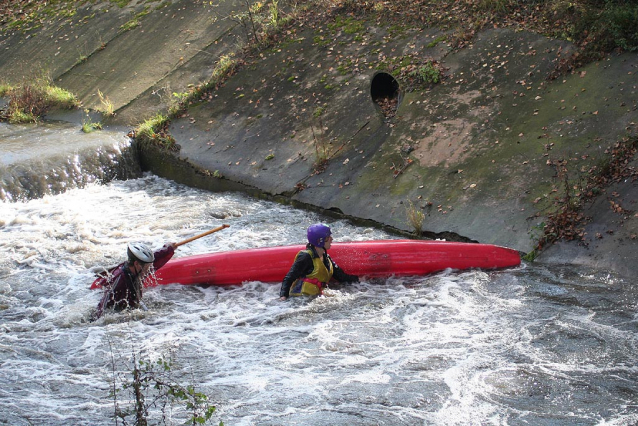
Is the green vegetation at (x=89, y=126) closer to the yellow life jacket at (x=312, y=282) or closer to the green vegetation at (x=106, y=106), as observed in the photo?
the green vegetation at (x=106, y=106)

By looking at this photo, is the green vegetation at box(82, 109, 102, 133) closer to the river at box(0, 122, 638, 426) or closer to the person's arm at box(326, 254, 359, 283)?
the river at box(0, 122, 638, 426)

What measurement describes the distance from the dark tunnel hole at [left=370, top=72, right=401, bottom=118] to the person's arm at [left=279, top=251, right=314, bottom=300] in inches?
203

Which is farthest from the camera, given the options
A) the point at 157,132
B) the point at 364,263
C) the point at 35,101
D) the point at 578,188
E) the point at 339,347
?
the point at 35,101

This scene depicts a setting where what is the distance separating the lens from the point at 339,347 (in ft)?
19.9

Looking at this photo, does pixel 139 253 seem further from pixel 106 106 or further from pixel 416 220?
pixel 106 106

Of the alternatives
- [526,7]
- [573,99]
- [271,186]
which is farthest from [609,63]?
[271,186]

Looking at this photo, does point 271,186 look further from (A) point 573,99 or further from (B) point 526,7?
(B) point 526,7

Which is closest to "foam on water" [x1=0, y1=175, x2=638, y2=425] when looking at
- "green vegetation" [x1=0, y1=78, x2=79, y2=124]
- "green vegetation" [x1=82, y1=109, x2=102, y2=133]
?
"green vegetation" [x1=82, y1=109, x2=102, y2=133]

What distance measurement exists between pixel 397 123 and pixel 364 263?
3.83 metres

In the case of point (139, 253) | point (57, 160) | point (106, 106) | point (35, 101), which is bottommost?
point (139, 253)

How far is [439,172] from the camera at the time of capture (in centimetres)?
962

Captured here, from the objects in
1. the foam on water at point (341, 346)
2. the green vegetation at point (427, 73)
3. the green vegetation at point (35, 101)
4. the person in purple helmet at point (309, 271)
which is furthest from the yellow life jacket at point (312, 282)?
the green vegetation at point (35, 101)

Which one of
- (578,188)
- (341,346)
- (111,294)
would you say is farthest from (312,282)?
(578,188)

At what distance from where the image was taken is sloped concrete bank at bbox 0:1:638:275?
8.61 meters
